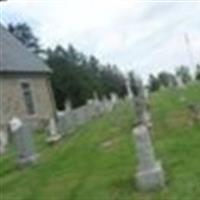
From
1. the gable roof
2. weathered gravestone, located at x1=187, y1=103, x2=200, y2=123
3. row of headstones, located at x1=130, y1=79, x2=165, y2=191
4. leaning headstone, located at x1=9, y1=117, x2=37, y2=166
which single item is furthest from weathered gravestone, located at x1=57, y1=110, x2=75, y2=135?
row of headstones, located at x1=130, y1=79, x2=165, y2=191

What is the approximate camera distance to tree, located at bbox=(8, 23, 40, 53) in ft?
222

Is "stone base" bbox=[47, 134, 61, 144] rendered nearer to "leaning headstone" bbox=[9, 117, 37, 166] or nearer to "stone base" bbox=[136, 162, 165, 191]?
"leaning headstone" bbox=[9, 117, 37, 166]

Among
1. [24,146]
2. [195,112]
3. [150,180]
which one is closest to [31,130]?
[195,112]

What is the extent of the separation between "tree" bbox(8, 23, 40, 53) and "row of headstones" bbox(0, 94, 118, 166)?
72.2 feet

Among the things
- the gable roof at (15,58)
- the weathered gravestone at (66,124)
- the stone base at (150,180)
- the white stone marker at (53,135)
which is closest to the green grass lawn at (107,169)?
the stone base at (150,180)

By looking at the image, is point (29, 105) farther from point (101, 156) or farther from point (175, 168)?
point (175, 168)

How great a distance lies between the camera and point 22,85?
136ft

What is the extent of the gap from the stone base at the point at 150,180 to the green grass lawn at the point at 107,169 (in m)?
0.14

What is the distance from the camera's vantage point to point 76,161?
58.0 ft

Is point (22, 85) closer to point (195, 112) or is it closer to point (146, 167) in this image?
point (195, 112)

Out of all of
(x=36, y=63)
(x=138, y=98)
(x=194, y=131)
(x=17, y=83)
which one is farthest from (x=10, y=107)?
(x=194, y=131)

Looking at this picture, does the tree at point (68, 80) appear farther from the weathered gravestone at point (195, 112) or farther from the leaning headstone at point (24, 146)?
the leaning headstone at point (24, 146)

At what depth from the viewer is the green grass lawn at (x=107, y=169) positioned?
1296 centimetres

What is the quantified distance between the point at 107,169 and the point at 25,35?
5388 cm
